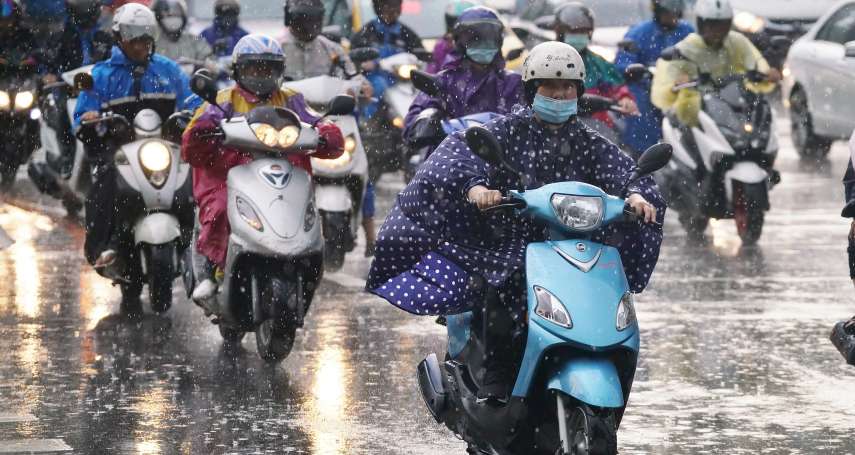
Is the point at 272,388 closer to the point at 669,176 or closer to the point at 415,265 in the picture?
the point at 415,265

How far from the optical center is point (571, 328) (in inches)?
269

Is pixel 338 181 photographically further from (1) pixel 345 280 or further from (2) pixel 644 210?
(2) pixel 644 210

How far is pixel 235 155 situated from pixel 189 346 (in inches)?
39.2

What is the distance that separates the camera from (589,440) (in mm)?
6762

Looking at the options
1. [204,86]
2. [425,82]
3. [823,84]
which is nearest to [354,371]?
[204,86]

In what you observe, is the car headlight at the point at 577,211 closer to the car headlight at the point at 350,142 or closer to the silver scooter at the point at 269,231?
the silver scooter at the point at 269,231

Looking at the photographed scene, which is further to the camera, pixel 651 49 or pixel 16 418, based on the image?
pixel 651 49

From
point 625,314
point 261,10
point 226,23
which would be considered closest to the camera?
point 625,314

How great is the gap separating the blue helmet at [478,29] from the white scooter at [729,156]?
346 centimetres

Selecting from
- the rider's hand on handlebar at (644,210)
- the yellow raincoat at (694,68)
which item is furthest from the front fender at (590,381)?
the yellow raincoat at (694,68)

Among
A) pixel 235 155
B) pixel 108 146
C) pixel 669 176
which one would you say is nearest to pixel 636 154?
pixel 669 176

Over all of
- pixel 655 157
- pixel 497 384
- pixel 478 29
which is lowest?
pixel 478 29

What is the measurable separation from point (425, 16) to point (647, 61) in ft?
23.4

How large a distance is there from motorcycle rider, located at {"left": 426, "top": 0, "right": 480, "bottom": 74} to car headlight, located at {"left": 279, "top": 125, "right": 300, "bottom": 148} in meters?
4.03
